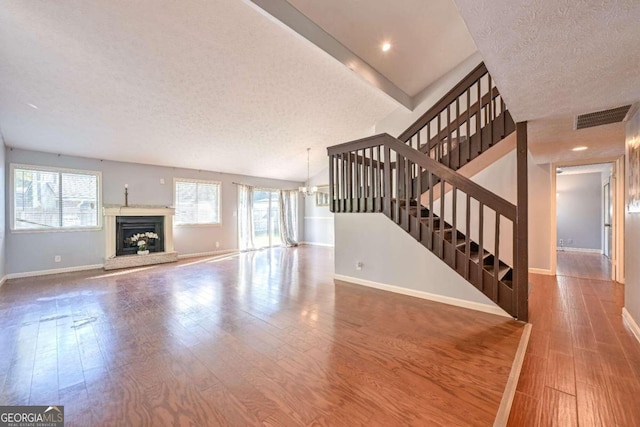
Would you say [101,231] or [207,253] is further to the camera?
[207,253]

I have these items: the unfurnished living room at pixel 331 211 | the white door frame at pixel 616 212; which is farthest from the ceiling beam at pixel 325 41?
the white door frame at pixel 616 212

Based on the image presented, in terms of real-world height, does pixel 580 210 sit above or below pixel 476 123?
below

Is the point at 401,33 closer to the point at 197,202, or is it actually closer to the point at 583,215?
the point at 197,202

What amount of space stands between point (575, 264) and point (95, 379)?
8.33 m

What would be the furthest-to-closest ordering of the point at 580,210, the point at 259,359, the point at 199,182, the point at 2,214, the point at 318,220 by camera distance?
the point at 318,220, the point at 580,210, the point at 199,182, the point at 2,214, the point at 259,359

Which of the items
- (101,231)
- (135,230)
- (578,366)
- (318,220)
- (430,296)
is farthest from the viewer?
(318,220)

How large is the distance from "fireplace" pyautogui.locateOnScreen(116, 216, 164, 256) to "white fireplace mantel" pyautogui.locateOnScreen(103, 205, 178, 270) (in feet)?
0.42

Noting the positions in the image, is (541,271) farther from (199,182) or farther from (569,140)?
(199,182)

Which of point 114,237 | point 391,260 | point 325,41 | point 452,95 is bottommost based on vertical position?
point 391,260

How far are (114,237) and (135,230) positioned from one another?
0.47 m

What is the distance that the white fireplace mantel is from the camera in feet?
19.2

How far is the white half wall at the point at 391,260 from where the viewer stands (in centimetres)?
339

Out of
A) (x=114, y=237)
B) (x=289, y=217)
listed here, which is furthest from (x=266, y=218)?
(x=114, y=237)

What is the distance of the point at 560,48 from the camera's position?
1697 millimetres
